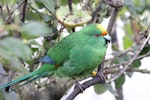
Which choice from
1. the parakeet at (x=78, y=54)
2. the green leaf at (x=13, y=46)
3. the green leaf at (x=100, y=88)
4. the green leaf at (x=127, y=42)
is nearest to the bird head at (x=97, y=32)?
the parakeet at (x=78, y=54)

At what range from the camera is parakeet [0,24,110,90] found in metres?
1.21

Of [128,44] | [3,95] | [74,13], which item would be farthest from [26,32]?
[128,44]

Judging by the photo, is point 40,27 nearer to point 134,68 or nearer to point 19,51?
Result: point 19,51

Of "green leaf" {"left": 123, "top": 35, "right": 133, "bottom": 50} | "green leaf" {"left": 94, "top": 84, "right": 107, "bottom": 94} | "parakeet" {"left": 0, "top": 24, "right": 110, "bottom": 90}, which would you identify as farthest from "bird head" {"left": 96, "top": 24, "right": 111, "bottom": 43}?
"green leaf" {"left": 123, "top": 35, "right": 133, "bottom": 50}

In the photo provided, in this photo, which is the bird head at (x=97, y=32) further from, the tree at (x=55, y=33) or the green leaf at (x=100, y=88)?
the green leaf at (x=100, y=88)

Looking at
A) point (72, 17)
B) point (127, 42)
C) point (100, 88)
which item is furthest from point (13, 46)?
point (127, 42)

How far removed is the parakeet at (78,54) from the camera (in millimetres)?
1210

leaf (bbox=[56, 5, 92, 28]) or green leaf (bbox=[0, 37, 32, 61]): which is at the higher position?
green leaf (bbox=[0, 37, 32, 61])

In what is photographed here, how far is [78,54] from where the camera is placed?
48.5 inches

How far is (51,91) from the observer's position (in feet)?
3.98

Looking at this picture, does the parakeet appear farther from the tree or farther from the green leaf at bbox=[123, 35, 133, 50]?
the green leaf at bbox=[123, 35, 133, 50]

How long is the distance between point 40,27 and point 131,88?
220cm

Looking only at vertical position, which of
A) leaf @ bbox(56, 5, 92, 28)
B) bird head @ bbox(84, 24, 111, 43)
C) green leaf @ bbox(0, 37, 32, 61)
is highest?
green leaf @ bbox(0, 37, 32, 61)

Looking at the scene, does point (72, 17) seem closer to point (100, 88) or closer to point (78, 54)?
point (78, 54)
